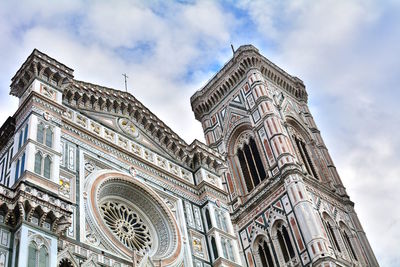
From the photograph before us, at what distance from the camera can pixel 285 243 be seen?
23.0m

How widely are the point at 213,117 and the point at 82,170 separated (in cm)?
1736

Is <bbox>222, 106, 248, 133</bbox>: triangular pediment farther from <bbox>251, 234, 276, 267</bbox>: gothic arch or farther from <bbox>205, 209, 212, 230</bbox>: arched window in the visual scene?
<bbox>205, 209, 212, 230</bbox>: arched window

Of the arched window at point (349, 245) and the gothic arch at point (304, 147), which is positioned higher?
the gothic arch at point (304, 147)

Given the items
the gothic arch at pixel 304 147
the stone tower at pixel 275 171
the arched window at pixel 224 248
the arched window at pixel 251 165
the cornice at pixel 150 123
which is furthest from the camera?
the gothic arch at pixel 304 147

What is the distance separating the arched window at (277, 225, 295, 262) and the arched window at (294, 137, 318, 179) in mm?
4376

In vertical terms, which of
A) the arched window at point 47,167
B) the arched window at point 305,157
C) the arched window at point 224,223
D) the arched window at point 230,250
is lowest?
the arched window at point 230,250

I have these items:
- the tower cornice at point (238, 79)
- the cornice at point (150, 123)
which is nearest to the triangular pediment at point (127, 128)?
the cornice at point (150, 123)

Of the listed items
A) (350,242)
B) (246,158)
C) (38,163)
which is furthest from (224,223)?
(246,158)

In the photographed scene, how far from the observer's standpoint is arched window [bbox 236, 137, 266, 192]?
26.8 meters

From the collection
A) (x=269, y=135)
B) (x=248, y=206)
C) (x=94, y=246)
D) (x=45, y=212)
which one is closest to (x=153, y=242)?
(x=94, y=246)

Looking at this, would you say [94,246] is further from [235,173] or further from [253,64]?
[253,64]

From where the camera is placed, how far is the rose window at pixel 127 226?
14.8m

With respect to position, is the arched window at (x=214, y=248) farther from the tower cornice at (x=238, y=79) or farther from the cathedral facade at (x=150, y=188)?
the tower cornice at (x=238, y=79)

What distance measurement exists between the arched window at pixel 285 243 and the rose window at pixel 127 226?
28.8 feet
